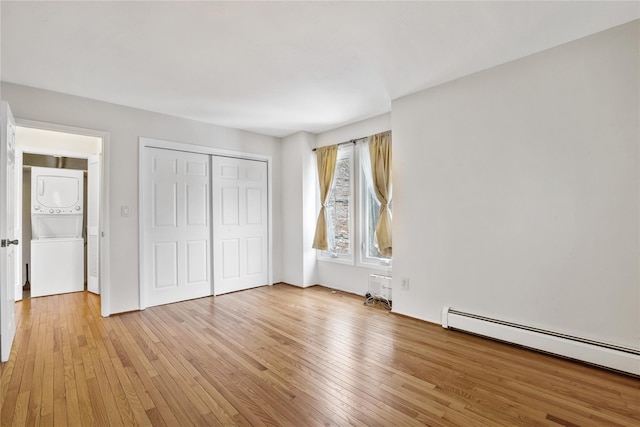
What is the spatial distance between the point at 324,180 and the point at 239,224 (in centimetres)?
146

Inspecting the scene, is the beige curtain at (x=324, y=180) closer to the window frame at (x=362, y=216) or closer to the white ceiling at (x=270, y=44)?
the window frame at (x=362, y=216)

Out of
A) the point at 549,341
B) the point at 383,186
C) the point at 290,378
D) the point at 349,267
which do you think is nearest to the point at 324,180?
the point at 383,186

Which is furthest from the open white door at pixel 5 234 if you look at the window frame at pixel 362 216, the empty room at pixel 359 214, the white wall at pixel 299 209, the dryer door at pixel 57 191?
the window frame at pixel 362 216

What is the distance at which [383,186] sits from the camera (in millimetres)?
3809

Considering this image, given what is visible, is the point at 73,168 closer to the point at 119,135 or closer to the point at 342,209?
the point at 119,135

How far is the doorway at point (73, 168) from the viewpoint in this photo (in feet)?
12.0

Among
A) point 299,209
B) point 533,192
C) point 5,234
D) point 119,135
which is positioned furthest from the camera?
point 299,209

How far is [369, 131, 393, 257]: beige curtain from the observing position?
3.78 meters

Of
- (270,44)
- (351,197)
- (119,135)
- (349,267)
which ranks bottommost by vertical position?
(349,267)

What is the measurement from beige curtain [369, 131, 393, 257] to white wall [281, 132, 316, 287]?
1287 millimetres

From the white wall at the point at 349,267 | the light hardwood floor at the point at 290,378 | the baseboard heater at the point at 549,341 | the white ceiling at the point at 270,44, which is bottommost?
the light hardwood floor at the point at 290,378

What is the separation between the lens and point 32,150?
4082 mm

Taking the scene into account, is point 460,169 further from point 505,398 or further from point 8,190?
point 8,190

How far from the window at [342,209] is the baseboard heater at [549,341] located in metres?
1.78
